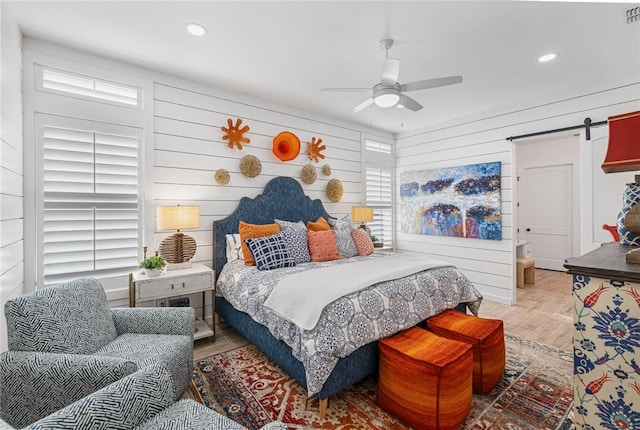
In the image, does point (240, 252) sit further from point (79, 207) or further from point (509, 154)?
point (509, 154)

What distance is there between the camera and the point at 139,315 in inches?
84.3

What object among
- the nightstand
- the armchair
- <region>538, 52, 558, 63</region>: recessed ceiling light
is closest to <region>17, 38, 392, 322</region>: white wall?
the nightstand

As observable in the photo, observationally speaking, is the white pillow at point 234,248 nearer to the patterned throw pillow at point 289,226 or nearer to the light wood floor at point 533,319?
the patterned throw pillow at point 289,226

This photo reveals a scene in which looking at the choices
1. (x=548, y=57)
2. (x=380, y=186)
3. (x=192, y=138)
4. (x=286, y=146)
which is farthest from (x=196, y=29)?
(x=380, y=186)

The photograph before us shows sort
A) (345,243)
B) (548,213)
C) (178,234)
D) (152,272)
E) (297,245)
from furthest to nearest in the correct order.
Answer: (548,213)
(345,243)
(297,245)
(178,234)
(152,272)

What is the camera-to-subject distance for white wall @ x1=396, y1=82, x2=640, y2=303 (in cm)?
337

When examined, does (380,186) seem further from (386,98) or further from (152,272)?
(152,272)

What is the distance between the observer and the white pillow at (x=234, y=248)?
3.33 m

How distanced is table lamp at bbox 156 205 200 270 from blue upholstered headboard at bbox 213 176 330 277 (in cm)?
34

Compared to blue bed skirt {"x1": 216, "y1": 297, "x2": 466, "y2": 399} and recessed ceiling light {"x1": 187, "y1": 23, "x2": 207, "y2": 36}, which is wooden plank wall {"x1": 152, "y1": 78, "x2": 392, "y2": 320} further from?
blue bed skirt {"x1": 216, "y1": 297, "x2": 466, "y2": 399}

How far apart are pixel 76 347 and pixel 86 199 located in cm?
163

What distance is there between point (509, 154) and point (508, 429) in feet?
11.5

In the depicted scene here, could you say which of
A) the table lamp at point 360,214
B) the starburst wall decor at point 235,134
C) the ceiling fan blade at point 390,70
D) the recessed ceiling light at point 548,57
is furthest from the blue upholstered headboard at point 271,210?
the recessed ceiling light at point 548,57

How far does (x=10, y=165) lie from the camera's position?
2.06 m
